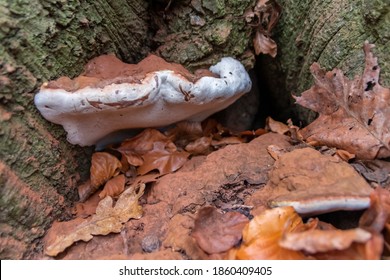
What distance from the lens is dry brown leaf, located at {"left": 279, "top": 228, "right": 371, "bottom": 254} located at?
51.4 inches

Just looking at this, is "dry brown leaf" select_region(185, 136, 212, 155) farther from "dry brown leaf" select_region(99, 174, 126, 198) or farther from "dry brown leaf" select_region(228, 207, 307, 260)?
"dry brown leaf" select_region(228, 207, 307, 260)

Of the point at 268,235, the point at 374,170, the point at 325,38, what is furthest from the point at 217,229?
the point at 325,38

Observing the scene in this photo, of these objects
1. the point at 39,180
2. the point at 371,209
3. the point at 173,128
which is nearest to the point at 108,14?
the point at 173,128

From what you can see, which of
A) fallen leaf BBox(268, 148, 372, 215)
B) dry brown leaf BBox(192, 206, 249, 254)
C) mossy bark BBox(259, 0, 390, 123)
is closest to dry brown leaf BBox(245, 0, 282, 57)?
mossy bark BBox(259, 0, 390, 123)

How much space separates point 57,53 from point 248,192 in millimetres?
1272

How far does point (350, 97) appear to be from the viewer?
215 cm

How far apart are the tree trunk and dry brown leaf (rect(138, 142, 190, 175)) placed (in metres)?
0.38

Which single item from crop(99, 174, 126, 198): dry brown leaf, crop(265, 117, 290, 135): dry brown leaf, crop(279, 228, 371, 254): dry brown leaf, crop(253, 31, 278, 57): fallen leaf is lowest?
crop(99, 174, 126, 198): dry brown leaf

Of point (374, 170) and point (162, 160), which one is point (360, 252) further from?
point (162, 160)

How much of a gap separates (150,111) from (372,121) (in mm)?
1234

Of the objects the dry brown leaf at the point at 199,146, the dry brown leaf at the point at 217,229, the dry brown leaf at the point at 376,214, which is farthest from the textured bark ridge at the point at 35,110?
the dry brown leaf at the point at 376,214

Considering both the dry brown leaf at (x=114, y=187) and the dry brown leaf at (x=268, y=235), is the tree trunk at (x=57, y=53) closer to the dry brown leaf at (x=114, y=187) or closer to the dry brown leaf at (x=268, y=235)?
the dry brown leaf at (x=114, y=187)

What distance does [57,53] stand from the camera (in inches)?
79.0
